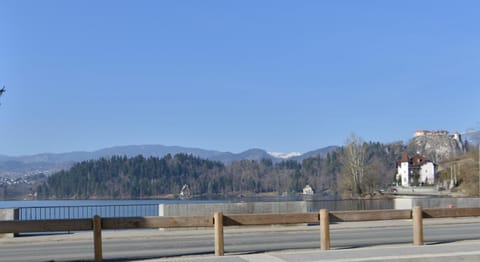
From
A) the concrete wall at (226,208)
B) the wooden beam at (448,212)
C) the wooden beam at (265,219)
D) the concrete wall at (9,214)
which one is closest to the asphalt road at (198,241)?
the wooden beam at (265,219)

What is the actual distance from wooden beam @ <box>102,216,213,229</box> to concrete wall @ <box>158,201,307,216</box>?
13024mm

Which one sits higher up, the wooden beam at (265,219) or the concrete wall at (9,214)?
the wooden beam at (265,219)

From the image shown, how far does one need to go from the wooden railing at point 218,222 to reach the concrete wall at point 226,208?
12.9m

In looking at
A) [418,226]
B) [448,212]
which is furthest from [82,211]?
[418,226]

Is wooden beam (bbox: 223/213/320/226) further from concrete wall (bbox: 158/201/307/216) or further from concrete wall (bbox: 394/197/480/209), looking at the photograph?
concrete wall (bbox: 394/197/480/209)

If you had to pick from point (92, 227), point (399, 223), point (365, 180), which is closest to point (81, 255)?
point (92, 227)

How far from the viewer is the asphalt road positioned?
59.8 ft

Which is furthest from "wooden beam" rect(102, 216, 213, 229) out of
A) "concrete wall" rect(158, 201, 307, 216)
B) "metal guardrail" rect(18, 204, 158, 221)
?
"concrete wall" rect(158, 201, 307, 216)

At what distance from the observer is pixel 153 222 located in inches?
627

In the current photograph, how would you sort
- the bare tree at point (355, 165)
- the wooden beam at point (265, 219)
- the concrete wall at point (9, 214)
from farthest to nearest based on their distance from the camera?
the bare tree at point (355, 165), the concrete wall at point (9, 214), the wooden beam at point (265, 219)

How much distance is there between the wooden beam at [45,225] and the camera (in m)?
15.3

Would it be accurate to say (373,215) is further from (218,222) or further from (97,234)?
(97,234)

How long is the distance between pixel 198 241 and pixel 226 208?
7667 mm

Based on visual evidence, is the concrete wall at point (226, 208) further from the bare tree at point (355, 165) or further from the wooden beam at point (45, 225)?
the bare tree at point (355, 165)
